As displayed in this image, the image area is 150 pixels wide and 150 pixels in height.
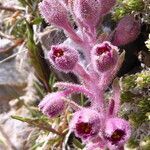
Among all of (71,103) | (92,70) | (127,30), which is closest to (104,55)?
(92,70)

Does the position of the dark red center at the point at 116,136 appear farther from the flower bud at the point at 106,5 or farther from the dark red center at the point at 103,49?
the flower bud at the point at 106,5

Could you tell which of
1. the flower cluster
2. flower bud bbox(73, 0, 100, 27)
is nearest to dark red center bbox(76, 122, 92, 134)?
the flower cluster

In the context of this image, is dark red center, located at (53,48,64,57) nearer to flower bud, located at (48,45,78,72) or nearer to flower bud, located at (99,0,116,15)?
flower bud, located at (48,45,78,72)

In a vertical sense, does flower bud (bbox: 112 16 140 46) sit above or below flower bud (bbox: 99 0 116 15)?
below

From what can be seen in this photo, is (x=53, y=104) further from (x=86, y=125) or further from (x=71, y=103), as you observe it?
(x=86, y=125)

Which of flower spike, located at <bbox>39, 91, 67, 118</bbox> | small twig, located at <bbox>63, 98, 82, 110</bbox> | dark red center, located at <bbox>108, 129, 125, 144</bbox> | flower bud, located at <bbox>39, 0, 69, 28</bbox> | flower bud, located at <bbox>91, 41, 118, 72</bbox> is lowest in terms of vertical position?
dark red center, located at <bbox>108, 129, 125, 144</bbox>

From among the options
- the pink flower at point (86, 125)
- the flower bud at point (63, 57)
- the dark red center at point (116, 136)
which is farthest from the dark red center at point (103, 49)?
the dark red center at point (116, 136)

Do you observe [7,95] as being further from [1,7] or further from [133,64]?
[133,64]
